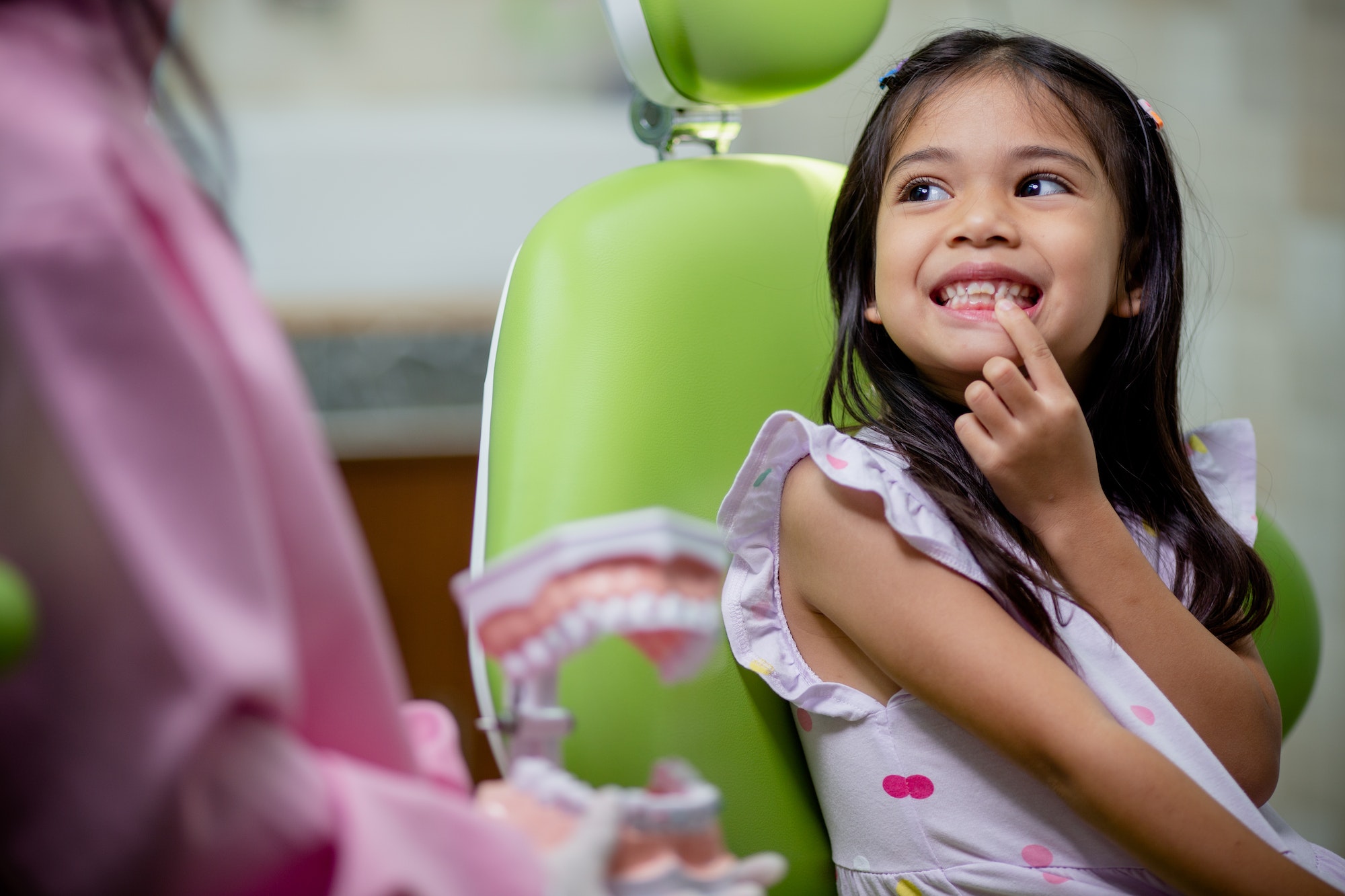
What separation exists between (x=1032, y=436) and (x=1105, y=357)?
0.23 m

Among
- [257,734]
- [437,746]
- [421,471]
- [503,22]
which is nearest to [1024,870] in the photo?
[437,746]

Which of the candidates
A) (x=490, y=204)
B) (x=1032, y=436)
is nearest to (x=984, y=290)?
(x=1032, y=436)

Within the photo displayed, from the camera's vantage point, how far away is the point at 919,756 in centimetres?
73

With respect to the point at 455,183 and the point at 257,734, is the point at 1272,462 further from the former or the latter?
the point at 257,734

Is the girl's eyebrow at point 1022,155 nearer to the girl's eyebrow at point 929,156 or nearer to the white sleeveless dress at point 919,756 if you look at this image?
the girl's eyebrow at point 929,156

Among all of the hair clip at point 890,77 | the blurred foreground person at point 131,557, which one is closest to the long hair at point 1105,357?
the hair clip at point 890,77

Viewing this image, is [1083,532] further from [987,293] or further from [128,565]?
[128,565]

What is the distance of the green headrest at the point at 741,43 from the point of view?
0.81 metres

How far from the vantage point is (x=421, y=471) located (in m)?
1.64

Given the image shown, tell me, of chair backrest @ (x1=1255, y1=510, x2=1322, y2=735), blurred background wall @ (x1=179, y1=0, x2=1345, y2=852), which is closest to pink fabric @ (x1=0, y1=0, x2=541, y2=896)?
chair backrest @ (x1=1255, y1=510, x2=1322, y2=735)

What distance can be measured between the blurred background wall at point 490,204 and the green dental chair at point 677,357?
69cm

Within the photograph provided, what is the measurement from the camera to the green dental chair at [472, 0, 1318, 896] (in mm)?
734

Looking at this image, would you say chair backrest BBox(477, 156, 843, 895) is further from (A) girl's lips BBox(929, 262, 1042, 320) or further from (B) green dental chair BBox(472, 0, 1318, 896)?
(A) girl's lips BBox(929, 262, 1042, 320)

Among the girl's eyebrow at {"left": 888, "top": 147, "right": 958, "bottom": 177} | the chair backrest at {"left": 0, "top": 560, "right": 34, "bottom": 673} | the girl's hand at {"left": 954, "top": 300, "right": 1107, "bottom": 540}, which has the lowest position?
the girl's hand at {"left": 954, "top": 300, "right": 1107, "bottom": 540}
